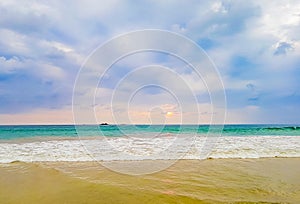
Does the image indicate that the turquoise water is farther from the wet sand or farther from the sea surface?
the wet sand

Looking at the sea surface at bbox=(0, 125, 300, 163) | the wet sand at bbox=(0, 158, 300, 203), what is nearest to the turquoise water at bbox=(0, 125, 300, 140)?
the sea surface at bbox=(0, 125, 300, 163)

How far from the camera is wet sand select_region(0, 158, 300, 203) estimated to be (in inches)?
193

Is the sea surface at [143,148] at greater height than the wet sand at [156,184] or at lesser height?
greater

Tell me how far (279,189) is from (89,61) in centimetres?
693

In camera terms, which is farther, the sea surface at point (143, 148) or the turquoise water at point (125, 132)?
the turquoise water at point (125, 132)

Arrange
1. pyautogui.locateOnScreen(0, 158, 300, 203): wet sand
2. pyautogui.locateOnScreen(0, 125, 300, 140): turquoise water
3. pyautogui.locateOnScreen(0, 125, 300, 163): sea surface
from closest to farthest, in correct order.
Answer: pyautogui.locateOnScreen(0, 158, 300, 203): wet sand, pyautogui.locateOnScreen(0, 125, 300, 163): sea surface, pyautogui.locateOnScreen(0, 125, 300, 140): turquoise water

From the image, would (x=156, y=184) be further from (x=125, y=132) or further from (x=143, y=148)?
(x=125, y=132)

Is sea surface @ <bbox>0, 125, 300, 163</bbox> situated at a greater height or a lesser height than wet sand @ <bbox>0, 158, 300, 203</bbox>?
greater

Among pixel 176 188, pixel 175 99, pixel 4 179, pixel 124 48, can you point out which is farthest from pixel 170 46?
pixel 4 179

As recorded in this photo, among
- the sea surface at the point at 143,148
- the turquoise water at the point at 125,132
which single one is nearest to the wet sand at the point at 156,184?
the sea surface at the point at 143,148

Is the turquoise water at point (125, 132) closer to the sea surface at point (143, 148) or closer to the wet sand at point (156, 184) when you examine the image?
the sea surface at point (143, 148)

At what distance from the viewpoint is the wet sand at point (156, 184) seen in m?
4.91

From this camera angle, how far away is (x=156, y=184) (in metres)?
5.93

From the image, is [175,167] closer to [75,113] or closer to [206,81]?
[206,81]
